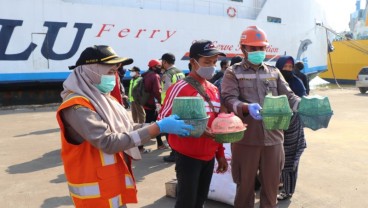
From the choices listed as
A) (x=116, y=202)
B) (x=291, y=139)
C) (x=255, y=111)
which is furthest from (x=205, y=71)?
(x=291, y=139)

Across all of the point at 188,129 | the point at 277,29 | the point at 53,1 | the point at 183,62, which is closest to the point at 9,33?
the point at 53,1

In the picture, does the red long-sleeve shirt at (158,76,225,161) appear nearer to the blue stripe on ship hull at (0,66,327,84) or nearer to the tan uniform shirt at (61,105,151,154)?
the tan uniform shirt at (61,105,151,154)

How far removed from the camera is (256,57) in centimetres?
290

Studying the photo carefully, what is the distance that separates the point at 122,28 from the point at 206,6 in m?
4.85

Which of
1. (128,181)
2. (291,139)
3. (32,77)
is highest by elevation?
(128,181)

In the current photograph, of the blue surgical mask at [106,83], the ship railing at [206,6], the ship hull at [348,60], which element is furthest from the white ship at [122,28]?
the blue surgical mask at [106,83]

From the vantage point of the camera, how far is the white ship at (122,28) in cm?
1218

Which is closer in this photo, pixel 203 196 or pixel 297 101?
pixel 203 196

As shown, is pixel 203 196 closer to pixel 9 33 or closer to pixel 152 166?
pixel 152 166

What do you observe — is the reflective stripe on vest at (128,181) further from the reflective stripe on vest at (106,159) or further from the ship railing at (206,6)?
the ship railing at (206,6)

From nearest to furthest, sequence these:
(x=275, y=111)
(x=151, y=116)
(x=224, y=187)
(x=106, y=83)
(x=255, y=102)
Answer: (x=106, y=83) < (x=275, y=111) < (x=255, y=102) < (x=224, y=187) < (x=151, y=116)

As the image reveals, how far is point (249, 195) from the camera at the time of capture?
3.05 metres

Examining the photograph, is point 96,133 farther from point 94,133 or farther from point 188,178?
point 188,178

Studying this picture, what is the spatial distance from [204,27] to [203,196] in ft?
47.2
